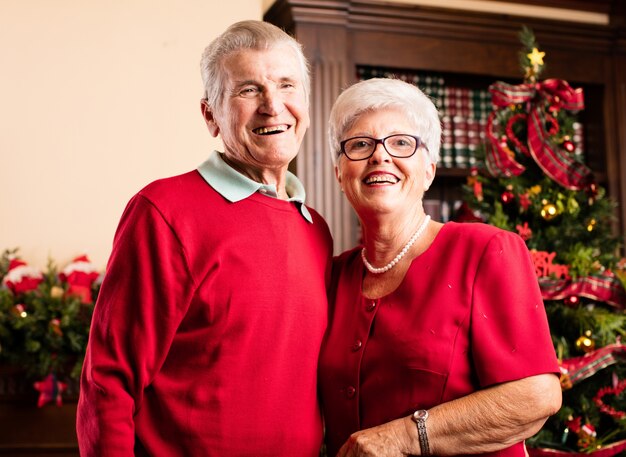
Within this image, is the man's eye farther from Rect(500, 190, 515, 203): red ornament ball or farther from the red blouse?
Rect(500, 190, 515, 203): red ornament ball

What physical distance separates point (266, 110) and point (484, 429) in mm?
815

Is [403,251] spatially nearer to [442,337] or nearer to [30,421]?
[442,337]

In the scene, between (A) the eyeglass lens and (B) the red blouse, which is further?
(A) the eyeglass lens

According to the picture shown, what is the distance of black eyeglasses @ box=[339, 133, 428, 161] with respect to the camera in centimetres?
180

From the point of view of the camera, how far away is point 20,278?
327 centimetres

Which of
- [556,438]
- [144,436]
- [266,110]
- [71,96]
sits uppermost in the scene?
[71,96]

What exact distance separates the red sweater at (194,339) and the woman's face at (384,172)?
0.83 feet

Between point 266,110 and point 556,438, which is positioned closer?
point 266,110

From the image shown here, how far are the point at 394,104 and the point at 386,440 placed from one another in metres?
0.73

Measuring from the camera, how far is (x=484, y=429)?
1.59 metres

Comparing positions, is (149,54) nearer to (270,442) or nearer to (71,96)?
(71,96)

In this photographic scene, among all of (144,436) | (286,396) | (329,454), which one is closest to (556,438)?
(329,454)

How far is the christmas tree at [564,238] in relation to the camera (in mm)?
2816

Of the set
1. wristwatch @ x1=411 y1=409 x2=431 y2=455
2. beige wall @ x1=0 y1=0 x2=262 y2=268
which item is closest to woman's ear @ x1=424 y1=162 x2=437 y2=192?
wristwatch @ x1=411 y1=409 x2=431 y2=455
